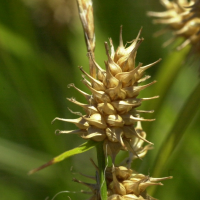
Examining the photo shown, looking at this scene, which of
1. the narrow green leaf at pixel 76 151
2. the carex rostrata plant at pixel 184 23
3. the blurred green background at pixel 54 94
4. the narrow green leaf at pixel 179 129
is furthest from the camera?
the blurred green background at pixel 54 94

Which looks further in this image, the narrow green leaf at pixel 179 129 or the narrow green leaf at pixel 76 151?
the narrow green leaf at pixel 179 129

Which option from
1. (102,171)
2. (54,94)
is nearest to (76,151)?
(102,171)

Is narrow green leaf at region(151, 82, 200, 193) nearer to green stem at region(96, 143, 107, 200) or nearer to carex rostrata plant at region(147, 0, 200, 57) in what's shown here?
carex rostrata plant at region(147, 0, 200, 57)

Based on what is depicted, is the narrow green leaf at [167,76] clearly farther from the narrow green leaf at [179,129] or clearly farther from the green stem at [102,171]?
the green stem at [102,171]

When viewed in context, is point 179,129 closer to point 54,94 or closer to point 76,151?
point 76,151

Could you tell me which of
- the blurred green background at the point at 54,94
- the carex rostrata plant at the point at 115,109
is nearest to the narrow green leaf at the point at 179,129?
the blurred green background at the point at 54,94

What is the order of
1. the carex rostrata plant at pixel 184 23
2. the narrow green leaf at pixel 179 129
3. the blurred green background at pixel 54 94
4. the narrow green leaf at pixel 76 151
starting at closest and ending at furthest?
the narrow green leaf at pixel 76 151, the narrow green leaf at pixel 179 129, the carex rostrata plant at pixel 184 23, the blurred green background at pixel 54 94

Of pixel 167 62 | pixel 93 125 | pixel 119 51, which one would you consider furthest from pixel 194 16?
pixel 93 125

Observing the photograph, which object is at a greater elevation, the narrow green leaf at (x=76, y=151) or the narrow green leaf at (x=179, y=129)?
the narrow green leaf at (x=76, y=151)
